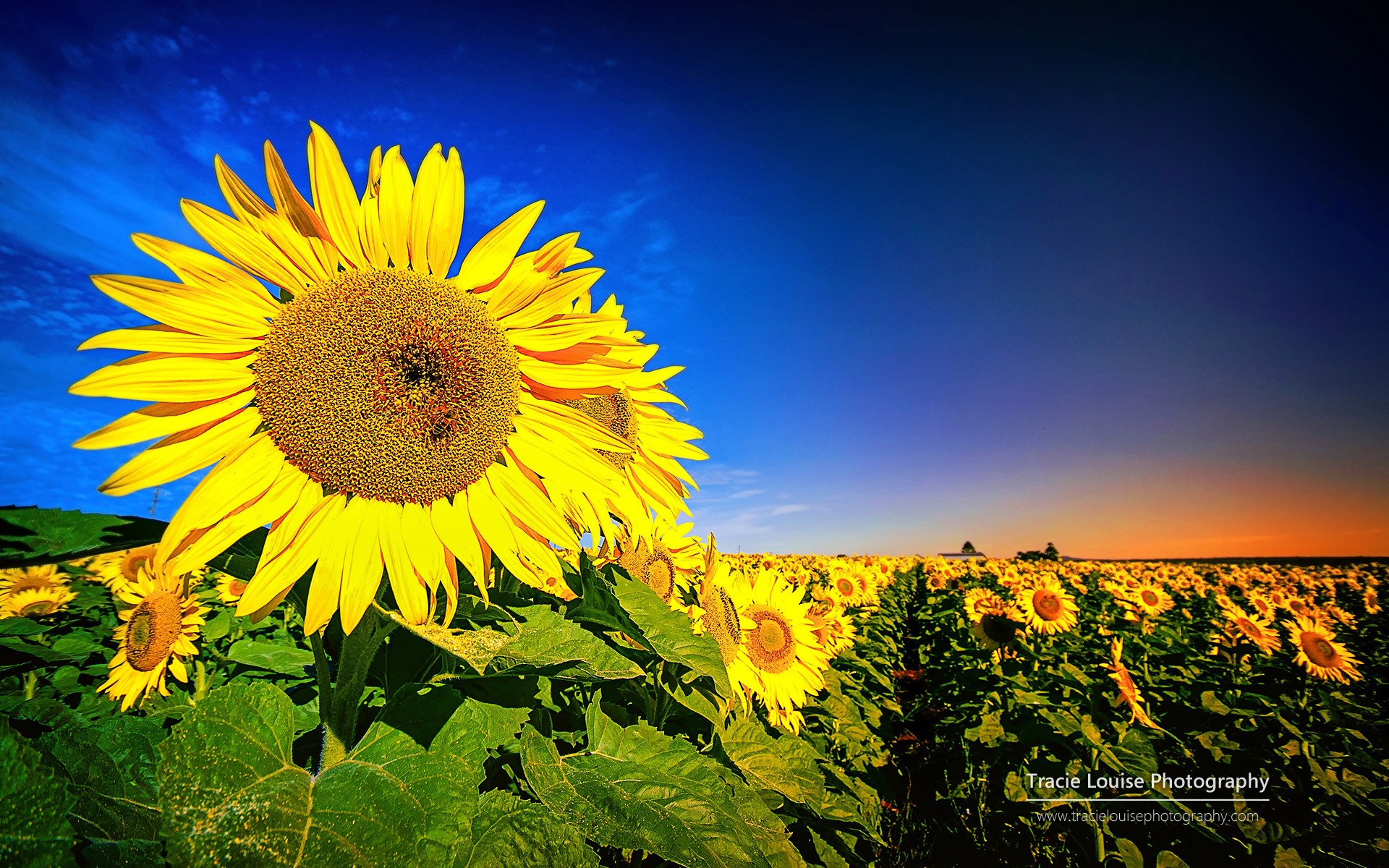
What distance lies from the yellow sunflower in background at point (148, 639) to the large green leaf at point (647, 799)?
383 centimetres

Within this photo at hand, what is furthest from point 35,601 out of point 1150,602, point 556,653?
point 1150,602

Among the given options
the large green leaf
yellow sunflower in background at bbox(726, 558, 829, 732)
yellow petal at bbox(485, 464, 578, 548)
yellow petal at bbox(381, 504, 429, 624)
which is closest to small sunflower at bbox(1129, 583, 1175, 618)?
yellow sunflower in background at bbox(726, 558, 829, 732)

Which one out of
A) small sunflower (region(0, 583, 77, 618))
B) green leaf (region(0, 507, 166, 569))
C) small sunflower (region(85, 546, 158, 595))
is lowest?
small sunflower (region(0, 583, 77, 618))

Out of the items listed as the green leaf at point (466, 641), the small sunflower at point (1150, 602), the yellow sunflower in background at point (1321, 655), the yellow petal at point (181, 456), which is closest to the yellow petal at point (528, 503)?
the green leaf at point (466, 641)

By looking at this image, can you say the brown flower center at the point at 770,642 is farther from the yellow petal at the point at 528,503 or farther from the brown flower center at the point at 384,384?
the brown flower center at the point at 384,384

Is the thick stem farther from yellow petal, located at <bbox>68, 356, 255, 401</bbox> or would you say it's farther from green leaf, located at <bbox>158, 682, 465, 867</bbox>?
yellow petal, located at <bbox>68, 356, 255, 401</bbox>

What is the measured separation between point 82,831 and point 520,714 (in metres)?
0.89

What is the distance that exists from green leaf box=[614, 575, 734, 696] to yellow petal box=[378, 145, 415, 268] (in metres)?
1.26

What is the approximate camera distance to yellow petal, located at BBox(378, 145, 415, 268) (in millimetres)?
1543

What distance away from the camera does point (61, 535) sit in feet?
3.74

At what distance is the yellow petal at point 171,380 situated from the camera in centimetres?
129

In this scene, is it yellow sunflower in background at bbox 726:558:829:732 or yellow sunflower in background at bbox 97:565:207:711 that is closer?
yellow sunflower in background at bbox 97:565:207:711

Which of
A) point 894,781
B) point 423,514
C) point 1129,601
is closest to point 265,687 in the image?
point 423,514

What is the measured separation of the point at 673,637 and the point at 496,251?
1.25m
